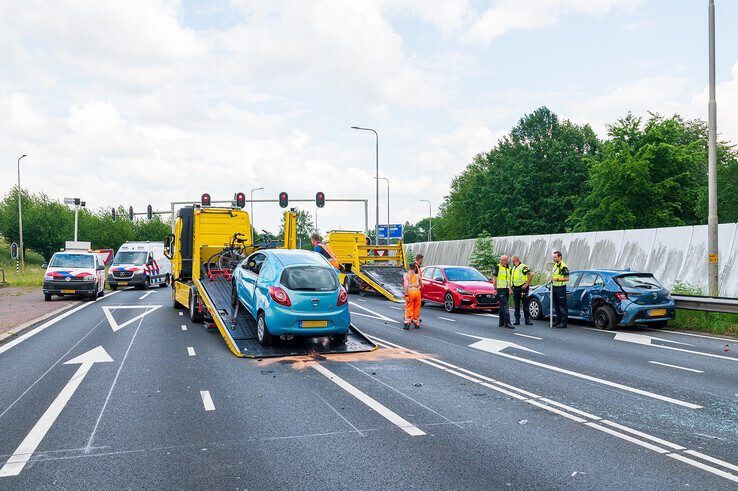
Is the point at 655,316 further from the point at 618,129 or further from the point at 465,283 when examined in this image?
the point at 618,129

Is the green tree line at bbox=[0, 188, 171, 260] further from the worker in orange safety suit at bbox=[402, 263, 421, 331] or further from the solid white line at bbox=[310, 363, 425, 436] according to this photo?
the solid white line at bbox=[310, 363, 425, 436]

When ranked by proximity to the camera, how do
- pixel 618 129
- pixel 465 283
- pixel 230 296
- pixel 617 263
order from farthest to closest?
pixel 618 129 → pixel 617 263 → pixel 465 283 → pixel 230 296

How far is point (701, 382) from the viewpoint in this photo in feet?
28.5

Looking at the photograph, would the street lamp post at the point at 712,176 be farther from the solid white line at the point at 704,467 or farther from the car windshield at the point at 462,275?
the solid white line at the point at 704,467

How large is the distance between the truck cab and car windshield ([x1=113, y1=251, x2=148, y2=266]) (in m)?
6.22

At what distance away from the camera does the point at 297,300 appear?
11.0 meters

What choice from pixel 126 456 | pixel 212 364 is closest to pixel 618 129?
pixel 212 364

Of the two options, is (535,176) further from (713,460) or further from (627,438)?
(713,460)

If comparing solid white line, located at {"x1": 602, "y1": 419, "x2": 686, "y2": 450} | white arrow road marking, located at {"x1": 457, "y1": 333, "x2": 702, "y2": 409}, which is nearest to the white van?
white arrow road marking, located at {"x1": 457, "y1": 333, "x2": 702, "y2": 409}

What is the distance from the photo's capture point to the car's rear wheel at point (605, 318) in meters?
14.9

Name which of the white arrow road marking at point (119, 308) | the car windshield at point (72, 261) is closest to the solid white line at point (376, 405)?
the white arrow road marking at point (119, 308)

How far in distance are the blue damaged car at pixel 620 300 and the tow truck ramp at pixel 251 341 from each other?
6.65 meters

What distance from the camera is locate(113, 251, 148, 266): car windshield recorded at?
32.3m

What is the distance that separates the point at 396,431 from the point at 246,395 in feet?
7.97
